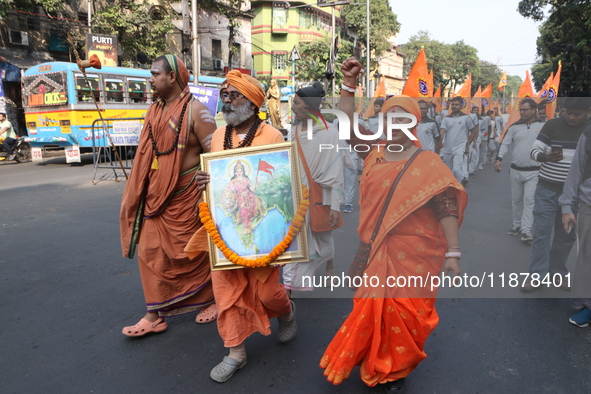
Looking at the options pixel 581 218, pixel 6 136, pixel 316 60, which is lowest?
pixel 581 218

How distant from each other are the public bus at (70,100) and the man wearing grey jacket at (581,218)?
11376 mm

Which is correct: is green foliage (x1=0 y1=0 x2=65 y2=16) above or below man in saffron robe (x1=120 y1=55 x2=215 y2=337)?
above

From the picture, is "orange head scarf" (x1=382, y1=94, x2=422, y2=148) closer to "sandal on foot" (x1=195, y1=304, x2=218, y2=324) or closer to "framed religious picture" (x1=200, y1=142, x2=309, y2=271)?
"framed religious picture" (x1=200, y1=142, x2=309, y2=271)

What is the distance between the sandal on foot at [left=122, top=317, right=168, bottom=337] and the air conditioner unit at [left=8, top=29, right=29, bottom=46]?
1802cm

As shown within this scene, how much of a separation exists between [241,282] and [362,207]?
0.85 meters

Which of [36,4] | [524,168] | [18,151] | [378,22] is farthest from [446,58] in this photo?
[524,168]

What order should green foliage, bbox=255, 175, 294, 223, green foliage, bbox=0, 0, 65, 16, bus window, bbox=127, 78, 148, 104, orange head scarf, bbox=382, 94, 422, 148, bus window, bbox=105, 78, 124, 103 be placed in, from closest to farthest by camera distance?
orange head scarf, bbox=382, 94, 422, 148 → green foliage, bbox=255, 175, 294, 223 → bus window, bbox=105, 78, 124, 103 → bus window, bbox=127, 78, 148, 104 → green foliage, bbox=0, 0, 65, 16

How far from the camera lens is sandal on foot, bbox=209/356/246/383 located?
269cm

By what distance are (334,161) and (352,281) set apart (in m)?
0.92

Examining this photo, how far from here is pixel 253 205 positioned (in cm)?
263

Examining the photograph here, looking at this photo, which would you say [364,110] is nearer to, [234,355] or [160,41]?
[234,355]

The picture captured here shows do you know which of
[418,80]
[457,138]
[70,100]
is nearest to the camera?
[418,80]

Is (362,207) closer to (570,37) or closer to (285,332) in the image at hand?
(285,332)

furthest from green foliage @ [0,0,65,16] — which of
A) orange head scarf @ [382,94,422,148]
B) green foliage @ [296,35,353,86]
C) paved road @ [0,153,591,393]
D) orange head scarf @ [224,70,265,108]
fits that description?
green foliage @ [296,35,353,86]
